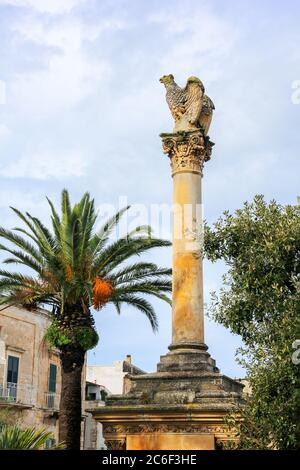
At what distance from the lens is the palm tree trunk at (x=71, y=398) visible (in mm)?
17891

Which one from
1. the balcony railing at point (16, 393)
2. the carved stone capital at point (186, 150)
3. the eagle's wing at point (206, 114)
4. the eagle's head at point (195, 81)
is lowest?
the balcony railing at point (16, 393)

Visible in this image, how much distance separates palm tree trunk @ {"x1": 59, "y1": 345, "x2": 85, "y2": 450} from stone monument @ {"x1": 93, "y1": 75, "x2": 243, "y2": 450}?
274 cm

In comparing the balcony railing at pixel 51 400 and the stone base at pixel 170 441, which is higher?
the balcony railing at pixel 51 400

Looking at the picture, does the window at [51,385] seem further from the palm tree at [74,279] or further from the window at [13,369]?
the palm tree at [74,279]

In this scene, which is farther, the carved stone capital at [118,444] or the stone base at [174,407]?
the carved stone capital at [118,444]

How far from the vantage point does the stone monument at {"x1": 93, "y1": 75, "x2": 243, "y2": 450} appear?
47.2 feet

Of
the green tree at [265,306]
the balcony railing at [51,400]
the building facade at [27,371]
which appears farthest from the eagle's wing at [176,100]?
the balcony railing at [51,400]

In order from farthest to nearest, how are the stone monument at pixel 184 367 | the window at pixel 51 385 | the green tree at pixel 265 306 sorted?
1. the window at pixel 51 385
2. the stone monument at pixel 184 367
3. the green tree at pixel 265 306

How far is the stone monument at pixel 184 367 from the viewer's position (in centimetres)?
1439

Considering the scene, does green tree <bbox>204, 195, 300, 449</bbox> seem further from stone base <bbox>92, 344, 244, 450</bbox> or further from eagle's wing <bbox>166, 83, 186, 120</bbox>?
eagle's wing <bbox>166, 83, 186, 120</bbox>

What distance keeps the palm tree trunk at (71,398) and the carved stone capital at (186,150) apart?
205 inches

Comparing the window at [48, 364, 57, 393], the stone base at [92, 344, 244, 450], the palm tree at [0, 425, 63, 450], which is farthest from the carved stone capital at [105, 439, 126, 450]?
the window at [48, 364, 57, 393]

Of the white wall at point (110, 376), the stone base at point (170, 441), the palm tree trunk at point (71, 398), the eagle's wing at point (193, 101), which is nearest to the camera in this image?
the stone base at point (170, 441)
